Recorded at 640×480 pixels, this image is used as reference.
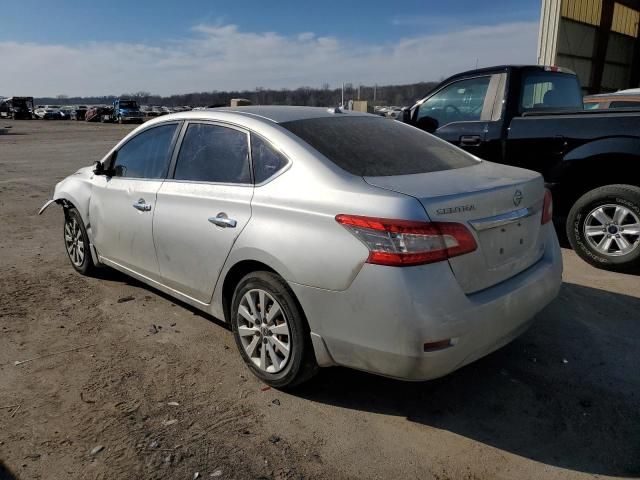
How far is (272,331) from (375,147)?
1270 mm

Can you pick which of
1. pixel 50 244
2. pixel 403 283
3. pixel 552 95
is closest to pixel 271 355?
pixel 403 283

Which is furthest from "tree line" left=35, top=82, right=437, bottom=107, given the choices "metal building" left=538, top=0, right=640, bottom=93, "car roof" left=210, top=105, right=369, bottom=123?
"car roof" left=210, top=105, right=369, bottom=123

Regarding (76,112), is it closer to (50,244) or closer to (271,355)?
(50,244)

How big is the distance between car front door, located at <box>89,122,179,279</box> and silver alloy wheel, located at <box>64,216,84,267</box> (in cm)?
49

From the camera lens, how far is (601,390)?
311 centimetres

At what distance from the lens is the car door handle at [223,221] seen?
317cm

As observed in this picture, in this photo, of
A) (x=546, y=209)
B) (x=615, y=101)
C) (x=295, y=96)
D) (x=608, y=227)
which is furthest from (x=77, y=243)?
(x=295, y=96)

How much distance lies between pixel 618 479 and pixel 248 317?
6.67ft

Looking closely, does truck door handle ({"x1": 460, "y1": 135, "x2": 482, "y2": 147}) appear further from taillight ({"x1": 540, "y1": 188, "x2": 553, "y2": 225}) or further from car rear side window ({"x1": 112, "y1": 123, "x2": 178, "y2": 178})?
car rear side window ({"x1": 112, "y1": 123, "x2": 178, "y2": 178})

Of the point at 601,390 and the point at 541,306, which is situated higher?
the point at 541,306

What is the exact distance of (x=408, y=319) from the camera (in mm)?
2428

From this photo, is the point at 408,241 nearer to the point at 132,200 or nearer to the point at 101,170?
the point at 132,200

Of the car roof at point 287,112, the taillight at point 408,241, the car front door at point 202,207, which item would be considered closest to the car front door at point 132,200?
the car front door at point 202,207

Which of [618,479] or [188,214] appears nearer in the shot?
[618,479]
